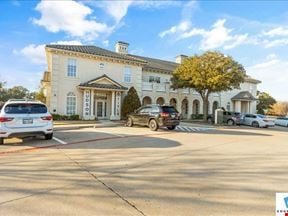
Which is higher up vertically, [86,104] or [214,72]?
[214,72]

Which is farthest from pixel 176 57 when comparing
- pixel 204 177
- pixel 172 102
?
pixel 204 177

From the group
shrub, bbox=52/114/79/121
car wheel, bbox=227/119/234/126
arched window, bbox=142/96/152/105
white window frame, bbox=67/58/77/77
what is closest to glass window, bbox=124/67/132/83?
arched window, bbox=142/96/152/105

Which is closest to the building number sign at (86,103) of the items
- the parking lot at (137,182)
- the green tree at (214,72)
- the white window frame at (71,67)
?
the white window frame at (71,67)

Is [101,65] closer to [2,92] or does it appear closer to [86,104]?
[86,104]

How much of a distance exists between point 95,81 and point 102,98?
2.57 metres

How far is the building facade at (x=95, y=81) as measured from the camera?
27797mm

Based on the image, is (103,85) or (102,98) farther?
(102,98)

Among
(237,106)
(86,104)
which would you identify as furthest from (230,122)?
(86,104)

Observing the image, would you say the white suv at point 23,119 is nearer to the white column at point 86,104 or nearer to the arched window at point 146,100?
the white column at point 86,104

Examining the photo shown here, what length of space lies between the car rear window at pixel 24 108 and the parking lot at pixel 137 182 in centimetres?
167

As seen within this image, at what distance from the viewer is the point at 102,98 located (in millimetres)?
31281

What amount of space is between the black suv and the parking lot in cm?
913

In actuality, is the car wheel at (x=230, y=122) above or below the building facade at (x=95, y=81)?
below

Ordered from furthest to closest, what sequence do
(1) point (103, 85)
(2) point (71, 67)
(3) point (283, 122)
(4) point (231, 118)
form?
(3) point (283, 122) < (4) point (231, 118) < (1) point (103, 85) < (2) point (71, 67)
